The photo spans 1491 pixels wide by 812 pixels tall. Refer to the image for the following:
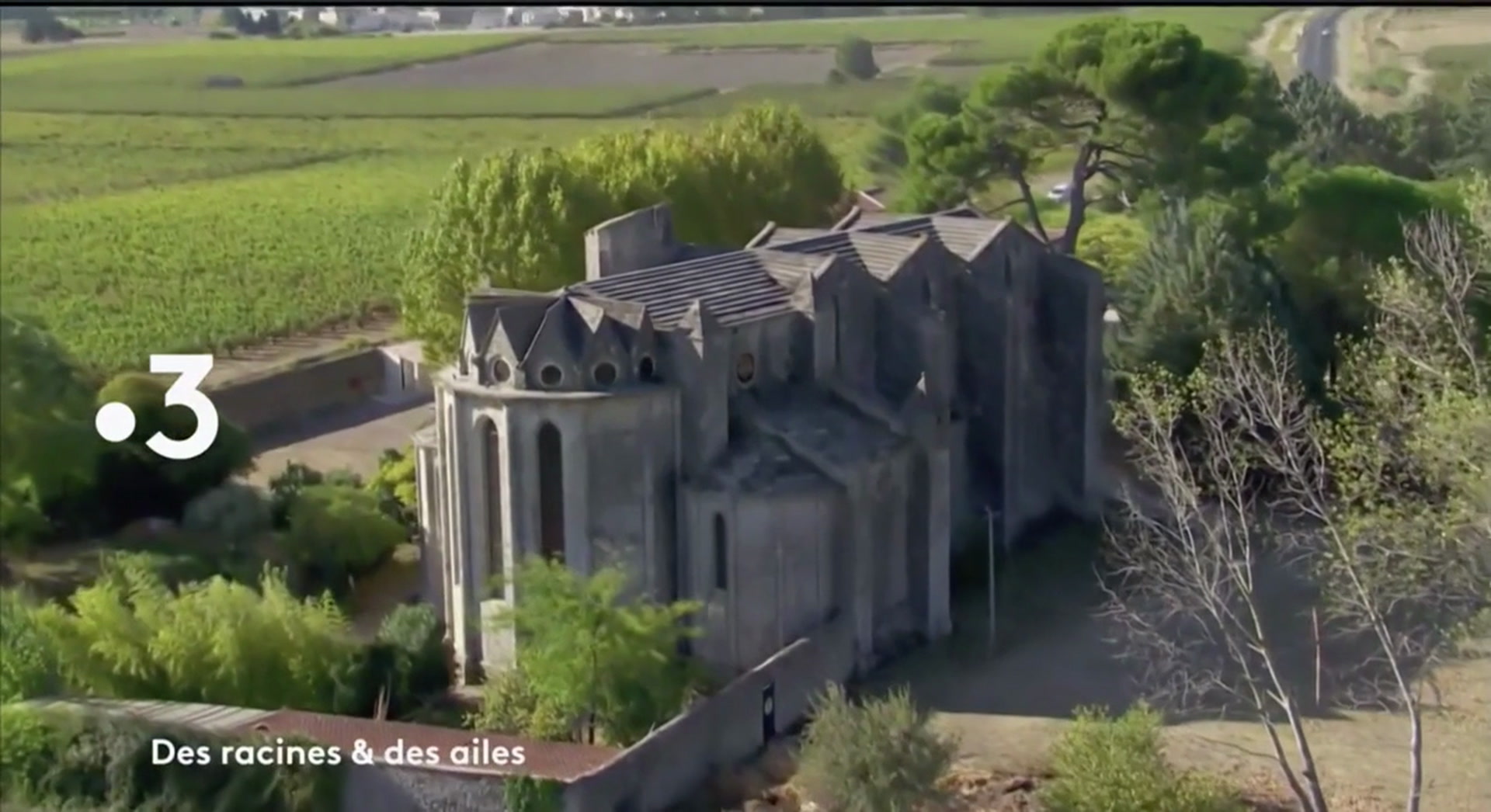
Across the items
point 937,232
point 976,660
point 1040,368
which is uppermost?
point 937,232

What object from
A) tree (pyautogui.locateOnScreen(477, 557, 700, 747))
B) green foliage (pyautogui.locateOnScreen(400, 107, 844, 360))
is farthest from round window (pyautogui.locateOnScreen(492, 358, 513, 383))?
green foliage (pyautogui.locateOnScreen(400, 107, 844, 360))

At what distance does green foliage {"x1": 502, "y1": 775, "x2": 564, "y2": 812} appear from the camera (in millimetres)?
16281

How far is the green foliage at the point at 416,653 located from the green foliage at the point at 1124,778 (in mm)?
6744

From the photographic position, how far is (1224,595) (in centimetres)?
2206

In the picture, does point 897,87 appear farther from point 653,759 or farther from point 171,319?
point 653,759

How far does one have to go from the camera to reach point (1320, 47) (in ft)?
111

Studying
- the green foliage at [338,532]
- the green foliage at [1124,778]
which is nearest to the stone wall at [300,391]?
the green foliage at [338,532]

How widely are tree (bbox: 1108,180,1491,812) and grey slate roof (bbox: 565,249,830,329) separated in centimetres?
478

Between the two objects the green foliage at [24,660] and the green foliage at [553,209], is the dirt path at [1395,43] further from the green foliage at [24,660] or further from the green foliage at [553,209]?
the green foliage at [24,660]

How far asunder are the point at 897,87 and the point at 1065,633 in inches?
654

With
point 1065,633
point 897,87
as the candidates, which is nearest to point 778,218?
point 897,87

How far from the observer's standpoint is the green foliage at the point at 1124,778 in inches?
630

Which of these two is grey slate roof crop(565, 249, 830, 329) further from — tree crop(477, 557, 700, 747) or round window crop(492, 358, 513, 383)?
tree crop(477, 557, 700, 747)

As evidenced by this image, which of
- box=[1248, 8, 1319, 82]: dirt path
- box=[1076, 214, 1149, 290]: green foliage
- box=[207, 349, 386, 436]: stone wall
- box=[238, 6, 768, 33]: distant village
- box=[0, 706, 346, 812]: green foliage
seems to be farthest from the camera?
box=[1076, 214, 1149, 290]: green foliage
